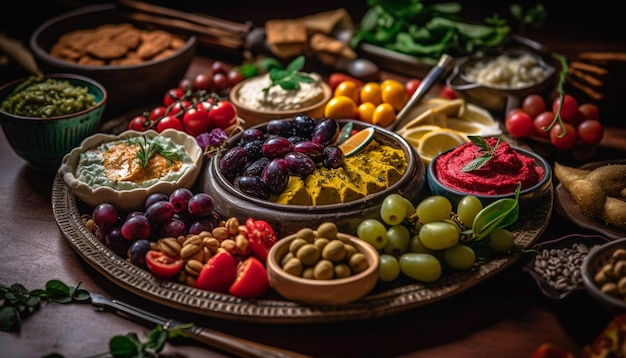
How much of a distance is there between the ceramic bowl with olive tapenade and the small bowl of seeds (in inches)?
1.7

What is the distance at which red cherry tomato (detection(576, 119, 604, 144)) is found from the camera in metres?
2.46

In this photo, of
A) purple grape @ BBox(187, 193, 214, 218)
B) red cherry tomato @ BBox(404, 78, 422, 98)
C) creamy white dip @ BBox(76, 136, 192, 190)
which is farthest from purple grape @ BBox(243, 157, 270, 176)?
red cherry tomato @ BBox(404, 78, 422, 98)

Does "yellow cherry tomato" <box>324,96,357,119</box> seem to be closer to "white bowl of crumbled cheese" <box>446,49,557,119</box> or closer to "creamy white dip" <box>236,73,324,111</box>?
"creamy white dip" <box>236,73,324,111</box>

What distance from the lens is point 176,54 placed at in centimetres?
285

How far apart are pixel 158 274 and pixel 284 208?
1.40 feet

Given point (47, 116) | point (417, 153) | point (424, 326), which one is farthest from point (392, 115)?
point (47, 116)

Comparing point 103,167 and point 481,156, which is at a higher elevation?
point 481,156

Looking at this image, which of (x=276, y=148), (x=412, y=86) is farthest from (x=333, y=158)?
(x=412, y=86)

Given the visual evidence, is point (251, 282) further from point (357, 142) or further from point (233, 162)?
point (357, 142)

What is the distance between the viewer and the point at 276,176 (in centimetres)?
192

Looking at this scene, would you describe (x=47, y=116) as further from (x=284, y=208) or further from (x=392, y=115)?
(x=392, y=115)

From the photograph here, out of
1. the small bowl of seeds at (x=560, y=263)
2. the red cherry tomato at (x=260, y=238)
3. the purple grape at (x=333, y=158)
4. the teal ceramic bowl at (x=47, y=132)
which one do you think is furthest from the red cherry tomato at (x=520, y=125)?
the teal ceramic bowl at (x=47, y=132)

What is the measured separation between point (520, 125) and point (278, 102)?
104 centimetres

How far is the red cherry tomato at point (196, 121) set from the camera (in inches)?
98.7
